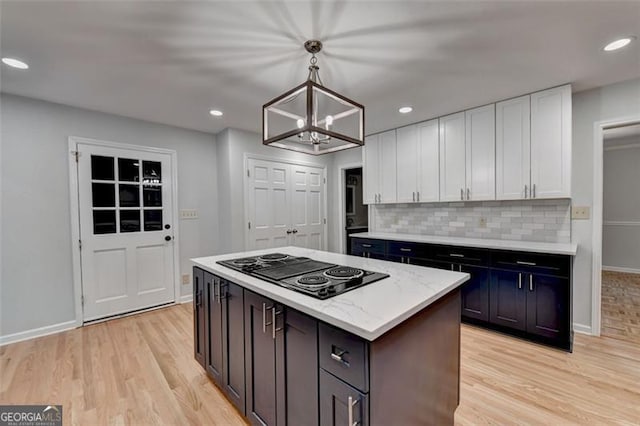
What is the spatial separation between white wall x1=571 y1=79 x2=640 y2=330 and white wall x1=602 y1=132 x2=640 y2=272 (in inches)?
126

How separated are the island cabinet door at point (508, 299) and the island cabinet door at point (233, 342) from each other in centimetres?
243

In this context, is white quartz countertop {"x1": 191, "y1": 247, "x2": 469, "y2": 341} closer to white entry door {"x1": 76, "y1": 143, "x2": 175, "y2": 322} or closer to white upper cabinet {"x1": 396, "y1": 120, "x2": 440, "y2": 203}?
white upper cabinet {"x1": 396, "y1": 120, "x2": 440, "y2": 203}

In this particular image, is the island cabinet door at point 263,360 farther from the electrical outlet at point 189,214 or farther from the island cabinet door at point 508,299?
the electrical outlet at point 189,214

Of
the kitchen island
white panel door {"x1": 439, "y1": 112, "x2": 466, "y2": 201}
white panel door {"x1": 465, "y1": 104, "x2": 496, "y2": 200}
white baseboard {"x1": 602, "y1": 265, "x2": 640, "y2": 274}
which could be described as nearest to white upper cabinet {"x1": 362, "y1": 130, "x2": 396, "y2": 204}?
white panel door {"x1": 439, "y1": 112, "x2": 466, "y2": 201}

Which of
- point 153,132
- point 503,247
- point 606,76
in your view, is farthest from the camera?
point 153,132

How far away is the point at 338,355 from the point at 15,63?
312 cm

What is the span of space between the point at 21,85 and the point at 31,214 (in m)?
1.22

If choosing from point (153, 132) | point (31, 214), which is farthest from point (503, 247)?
point (31, 214)

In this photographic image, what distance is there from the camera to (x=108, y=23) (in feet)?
5.42

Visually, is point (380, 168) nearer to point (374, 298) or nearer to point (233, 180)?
point (233, 180)

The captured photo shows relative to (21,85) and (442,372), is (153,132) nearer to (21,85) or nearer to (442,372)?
(21,85)

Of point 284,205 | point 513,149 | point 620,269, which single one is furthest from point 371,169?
point 620,269

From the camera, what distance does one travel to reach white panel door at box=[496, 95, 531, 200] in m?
2.75

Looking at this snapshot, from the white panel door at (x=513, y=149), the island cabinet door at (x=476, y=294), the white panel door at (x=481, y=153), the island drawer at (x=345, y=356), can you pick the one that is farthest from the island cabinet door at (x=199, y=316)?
the white panel door at (x=513, y=149)
